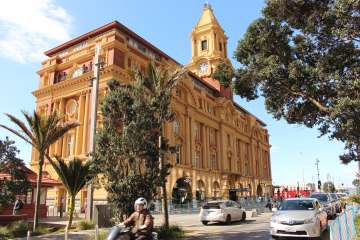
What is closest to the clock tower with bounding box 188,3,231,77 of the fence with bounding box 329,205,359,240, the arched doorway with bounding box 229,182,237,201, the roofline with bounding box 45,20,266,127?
the roofline with bounding box 45,20,266,127

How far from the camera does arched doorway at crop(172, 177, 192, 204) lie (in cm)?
4281

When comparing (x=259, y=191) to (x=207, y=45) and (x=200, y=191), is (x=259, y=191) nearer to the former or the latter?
(x=200, y=191)

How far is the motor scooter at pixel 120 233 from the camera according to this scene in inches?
272

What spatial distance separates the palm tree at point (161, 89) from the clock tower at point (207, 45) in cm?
4253

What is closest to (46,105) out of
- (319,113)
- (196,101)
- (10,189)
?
(196,101)

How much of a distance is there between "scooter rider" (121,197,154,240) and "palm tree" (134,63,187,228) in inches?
288

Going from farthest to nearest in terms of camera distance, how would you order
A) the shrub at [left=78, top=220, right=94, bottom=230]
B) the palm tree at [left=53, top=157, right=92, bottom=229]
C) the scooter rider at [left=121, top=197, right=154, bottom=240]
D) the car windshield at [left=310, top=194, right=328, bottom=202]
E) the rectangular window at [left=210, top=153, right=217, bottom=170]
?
1. the rectangular window at [left=210, top=153, right=217, bottom=170]
2. the car windshield at [left=310, top=194, right=328, bottom=202]
3. the palm tree at [left=53, top=157, right=92, bottom=229]
4. the shrub at [left=78, top=220, right=94, bottom=230]
5. the scooter rider at [left=121, top=197, right=154, bottom=240]

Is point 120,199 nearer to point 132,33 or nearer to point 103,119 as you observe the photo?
point 103,119

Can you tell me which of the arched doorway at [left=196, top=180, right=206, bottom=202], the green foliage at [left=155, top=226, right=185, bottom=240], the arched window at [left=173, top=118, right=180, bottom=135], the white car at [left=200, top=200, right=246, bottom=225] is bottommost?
the green foliage at [left=155, top=226, right=185, bottom=240]

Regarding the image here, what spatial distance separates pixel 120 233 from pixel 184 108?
4106 centimetres

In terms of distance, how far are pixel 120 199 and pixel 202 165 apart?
37986mm

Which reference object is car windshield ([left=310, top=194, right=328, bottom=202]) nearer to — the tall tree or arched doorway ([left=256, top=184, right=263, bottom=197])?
the tall tree

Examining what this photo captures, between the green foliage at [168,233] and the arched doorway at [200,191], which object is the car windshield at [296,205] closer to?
the green foliage at [168,233]

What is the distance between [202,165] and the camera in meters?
51.2
